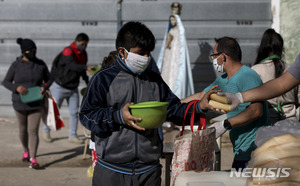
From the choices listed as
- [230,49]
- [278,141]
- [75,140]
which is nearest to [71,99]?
[75,140]

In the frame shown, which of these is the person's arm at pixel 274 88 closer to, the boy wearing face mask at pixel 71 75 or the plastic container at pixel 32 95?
the plastic container at pixel 32 95

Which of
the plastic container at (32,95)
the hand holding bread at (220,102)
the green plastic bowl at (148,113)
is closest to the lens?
the green plastic bowl at (148,113)

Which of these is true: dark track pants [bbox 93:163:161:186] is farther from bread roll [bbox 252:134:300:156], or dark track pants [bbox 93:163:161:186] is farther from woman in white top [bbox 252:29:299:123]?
woman in white top [bbox 252:29:299:123]

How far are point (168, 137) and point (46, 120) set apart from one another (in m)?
3.52

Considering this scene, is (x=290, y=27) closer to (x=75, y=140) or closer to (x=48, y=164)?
(x=75, y=140)

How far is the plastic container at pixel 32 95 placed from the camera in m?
6.28

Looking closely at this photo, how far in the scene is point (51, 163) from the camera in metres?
6.81

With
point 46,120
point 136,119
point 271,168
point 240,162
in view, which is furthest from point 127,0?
point 271,168

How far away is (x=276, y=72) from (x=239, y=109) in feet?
5.38

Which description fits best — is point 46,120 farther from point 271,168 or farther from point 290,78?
point 271,168

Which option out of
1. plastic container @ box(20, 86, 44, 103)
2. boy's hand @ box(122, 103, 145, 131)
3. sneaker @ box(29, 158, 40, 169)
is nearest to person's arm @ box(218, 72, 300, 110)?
boy's hand @ box(122, 103, 145, 131)

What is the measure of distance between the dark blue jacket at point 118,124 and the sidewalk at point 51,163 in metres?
2.84

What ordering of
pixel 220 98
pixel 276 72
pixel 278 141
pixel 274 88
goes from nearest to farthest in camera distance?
pixel 278 141, pixel 220 98, pixel 274 88, pixel 276 72

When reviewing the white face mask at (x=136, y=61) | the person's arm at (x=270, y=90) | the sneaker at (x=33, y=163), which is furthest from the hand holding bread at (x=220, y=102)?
the sneaker at (x=33, y=163)
